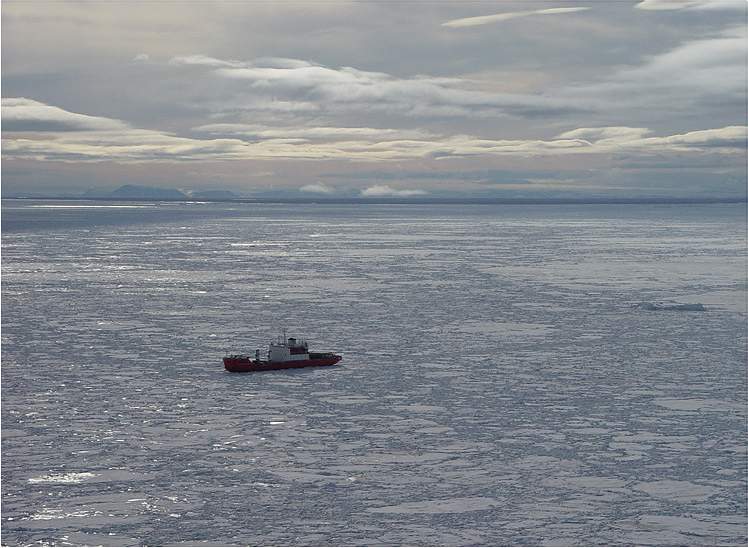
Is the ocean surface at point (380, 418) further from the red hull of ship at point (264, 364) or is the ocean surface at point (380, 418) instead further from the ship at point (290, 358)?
the ship at point (290, 358)

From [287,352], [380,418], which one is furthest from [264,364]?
[380,418]

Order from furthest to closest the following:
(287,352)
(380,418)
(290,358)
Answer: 1. (290,358)
2. (287,352)
3. (380,418)

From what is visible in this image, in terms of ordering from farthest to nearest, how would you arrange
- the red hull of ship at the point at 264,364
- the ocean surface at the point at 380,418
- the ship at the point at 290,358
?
the ship at the point at 290,358
the red hull of ship at the point at 264,364
the ocean surface at the point at 380,418

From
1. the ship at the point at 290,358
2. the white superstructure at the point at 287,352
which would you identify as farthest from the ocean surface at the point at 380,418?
the white superstructure at the point at 287,352

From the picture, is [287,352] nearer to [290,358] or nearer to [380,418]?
[290,358]

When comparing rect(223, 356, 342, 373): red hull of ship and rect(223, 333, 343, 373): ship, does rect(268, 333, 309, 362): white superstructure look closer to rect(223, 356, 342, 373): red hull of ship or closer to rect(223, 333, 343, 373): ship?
rect(223, 333, 343, 373): ship

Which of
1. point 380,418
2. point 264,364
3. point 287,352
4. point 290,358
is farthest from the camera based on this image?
point 290,358
